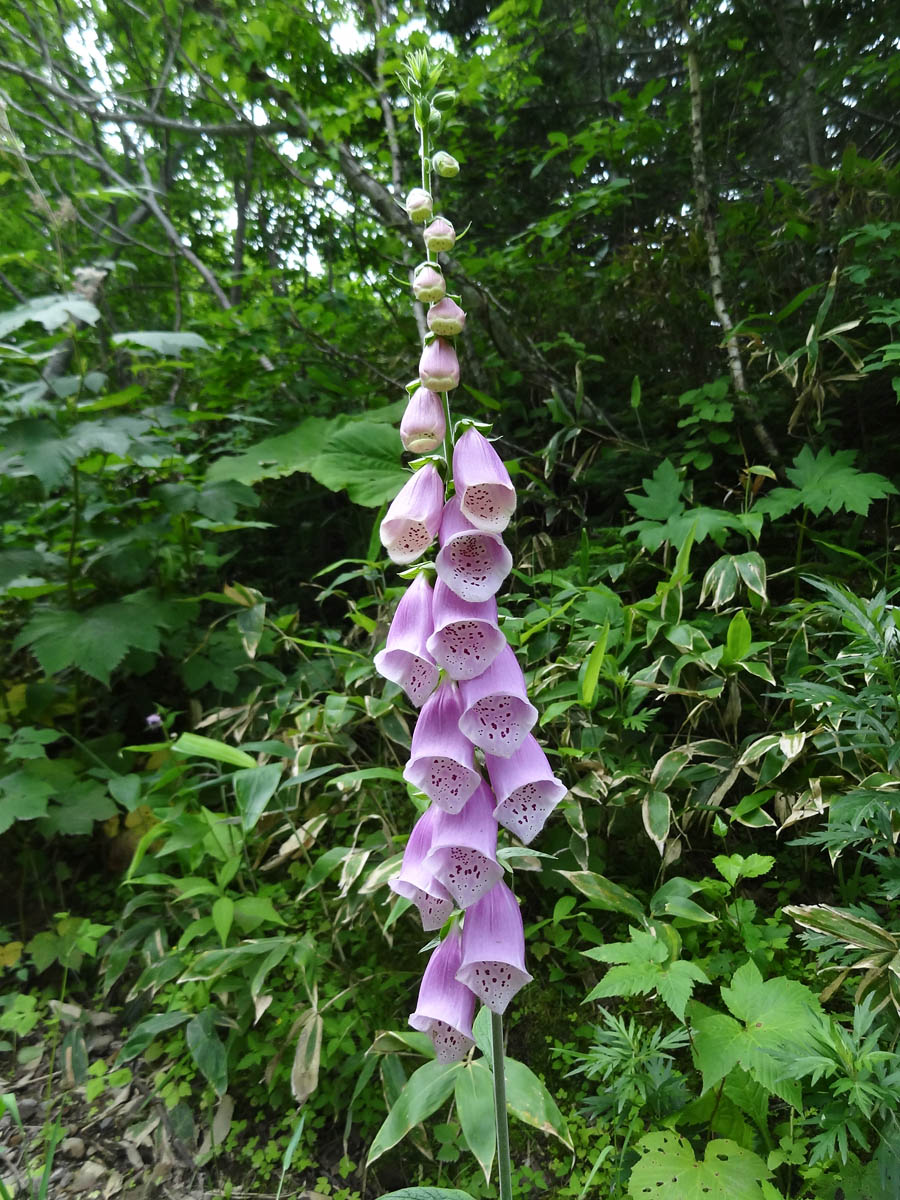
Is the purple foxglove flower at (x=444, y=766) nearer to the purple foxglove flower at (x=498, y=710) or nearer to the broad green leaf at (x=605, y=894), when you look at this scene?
the purple foxglove flower at (x=498, y=710)

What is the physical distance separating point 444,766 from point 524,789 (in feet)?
0.47

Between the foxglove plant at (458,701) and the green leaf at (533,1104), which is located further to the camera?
the green leaf at (533,1104)

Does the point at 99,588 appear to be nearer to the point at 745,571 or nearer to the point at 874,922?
the point at 745,571

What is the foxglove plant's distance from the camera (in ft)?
3.37

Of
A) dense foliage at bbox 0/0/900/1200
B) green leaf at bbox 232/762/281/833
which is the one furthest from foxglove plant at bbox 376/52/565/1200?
green leaf at bbox 232/762/281/833

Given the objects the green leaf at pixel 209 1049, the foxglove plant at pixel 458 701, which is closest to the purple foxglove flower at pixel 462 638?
the foxglove plant at pixel 458 701

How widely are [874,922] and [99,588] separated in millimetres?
3065

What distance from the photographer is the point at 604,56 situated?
469 centimetres

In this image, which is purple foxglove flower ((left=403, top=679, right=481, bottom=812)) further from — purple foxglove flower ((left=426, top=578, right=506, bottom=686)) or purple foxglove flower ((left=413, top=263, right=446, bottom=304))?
purple foxglove flower ((left=413, top=263, right=446, bottom=304))

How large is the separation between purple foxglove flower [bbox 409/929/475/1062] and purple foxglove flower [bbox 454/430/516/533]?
0.69m

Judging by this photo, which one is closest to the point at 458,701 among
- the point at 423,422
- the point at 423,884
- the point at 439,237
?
the point at 423,884

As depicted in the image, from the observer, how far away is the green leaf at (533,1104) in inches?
53.4

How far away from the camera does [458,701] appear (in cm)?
109

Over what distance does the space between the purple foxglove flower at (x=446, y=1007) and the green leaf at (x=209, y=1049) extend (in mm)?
933
